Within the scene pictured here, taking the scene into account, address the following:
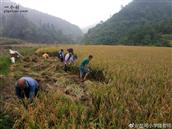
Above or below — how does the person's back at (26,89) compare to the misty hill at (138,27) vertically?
below

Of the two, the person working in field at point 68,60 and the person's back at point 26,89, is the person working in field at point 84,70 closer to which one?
the person working in field at point 68,60

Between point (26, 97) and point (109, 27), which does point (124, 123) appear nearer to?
point (26, 97)

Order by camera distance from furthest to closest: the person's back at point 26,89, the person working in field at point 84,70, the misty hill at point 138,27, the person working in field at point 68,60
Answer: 1. the misty hill at point 138,27
2. the person working in field at point 68,60
3. the person working in field at point 84,70
4. the person's back at point 26,89

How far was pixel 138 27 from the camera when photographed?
215 ft

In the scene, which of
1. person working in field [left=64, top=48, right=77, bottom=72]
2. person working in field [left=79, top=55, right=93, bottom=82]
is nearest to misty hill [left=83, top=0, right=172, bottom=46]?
person working in field [left=64, top=48, right=77, bottom=72]

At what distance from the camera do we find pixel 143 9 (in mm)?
95188

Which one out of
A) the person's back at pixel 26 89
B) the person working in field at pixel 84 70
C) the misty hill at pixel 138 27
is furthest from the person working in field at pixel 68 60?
the misty hill at pixel 138 27

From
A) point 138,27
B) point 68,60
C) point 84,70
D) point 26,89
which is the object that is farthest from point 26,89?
point 138,27

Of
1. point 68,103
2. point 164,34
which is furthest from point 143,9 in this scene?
point 68,103

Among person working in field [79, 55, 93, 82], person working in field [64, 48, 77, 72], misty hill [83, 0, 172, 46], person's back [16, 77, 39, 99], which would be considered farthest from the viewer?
misty hill [83, 0, 172, 46]

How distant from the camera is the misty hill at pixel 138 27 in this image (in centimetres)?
5456

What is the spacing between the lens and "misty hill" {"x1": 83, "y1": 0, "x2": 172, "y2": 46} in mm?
54562

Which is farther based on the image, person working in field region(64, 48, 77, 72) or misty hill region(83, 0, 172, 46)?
misty hill region(83, 0, 172, 46)

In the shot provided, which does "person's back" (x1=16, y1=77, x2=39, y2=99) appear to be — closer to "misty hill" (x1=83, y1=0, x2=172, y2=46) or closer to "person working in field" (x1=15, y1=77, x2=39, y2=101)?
"person working in field" (x1=15, y1=77, x2=39, y2=101)
